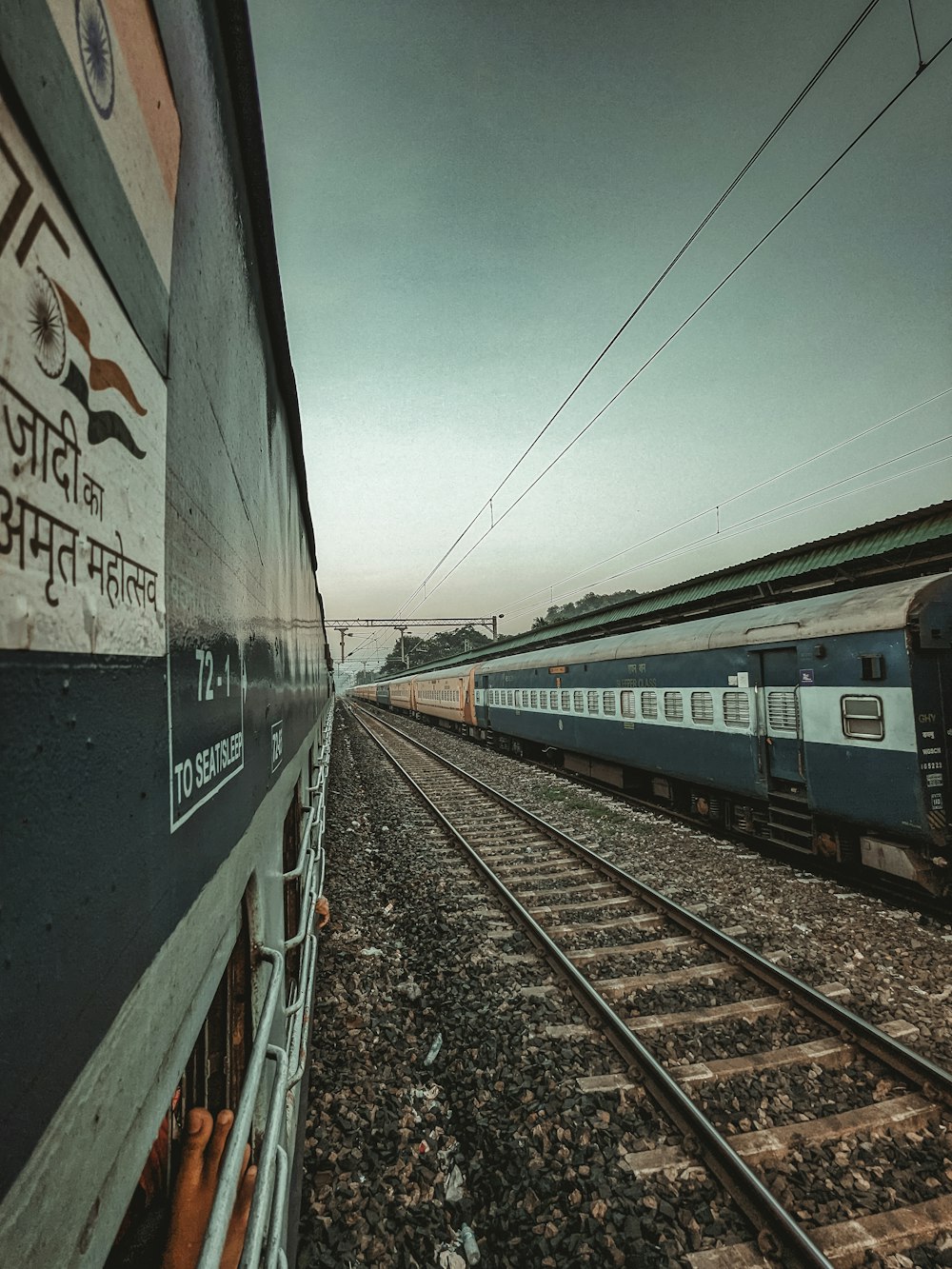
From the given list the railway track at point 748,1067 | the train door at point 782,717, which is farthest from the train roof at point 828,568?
the railway track at point 748,1067

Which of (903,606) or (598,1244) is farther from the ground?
(903,606)

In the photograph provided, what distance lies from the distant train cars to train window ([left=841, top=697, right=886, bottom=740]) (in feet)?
0.04

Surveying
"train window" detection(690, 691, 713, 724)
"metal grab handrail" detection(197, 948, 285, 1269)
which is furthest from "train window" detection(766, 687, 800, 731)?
"metal grab handrail" detection(197, 948, 285, 1269)

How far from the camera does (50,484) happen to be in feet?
2.56

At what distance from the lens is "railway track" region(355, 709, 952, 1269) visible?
3.21 meters

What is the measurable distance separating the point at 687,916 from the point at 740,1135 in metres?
2.84

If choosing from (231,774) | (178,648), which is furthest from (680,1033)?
(178,648)

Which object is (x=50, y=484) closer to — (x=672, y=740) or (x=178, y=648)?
(x=178, y=648)

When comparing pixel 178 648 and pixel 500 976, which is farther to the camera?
pixel 500 976

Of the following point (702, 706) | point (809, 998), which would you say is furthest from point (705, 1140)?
point (702, 706)

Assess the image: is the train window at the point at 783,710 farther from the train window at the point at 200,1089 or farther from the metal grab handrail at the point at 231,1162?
the metal grab handrail at the point at 231,1162

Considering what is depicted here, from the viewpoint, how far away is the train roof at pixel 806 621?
6.78 m

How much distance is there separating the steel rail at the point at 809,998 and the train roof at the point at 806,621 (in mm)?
3587

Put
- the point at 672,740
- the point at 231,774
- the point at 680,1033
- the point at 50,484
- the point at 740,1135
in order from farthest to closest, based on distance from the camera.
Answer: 1. the point at 672,740
2. the point at 680,1033
3. the point at 740,1135
4. the point at 231,774
5. the point at 50,484
